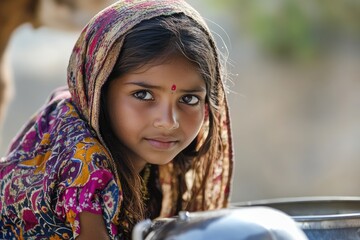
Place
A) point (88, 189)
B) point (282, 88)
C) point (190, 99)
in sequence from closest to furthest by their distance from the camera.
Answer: point (88, 189) < point (190, 99) < point (282, 88)

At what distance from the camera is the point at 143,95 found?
1964 mm

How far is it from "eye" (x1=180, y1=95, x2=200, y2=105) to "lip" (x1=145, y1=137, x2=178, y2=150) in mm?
90

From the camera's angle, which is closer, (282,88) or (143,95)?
(143,95)

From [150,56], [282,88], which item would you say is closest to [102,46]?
[150,56]

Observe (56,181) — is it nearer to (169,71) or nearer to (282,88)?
(169,71)

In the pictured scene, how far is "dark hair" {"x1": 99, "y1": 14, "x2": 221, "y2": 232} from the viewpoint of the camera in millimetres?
1991

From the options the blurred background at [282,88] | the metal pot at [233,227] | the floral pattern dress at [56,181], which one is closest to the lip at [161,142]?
the floral pattern dress at [56,181]

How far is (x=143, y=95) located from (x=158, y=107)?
0.17 feet

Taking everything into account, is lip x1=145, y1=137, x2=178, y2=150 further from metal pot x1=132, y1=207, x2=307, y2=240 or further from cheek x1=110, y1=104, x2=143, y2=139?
metal pot x1=132, y1=207, x2=307, y2=240

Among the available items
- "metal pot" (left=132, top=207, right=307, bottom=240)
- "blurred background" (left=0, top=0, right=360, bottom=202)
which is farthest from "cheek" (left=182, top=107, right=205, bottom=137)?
"blurred background" (left=0, top=0, right=360, bottom=202)

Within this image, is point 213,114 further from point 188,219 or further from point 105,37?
point 188,219

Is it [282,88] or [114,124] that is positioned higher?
[114,124]

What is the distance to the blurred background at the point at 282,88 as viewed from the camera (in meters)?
9.07

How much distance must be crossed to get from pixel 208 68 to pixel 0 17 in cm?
185
